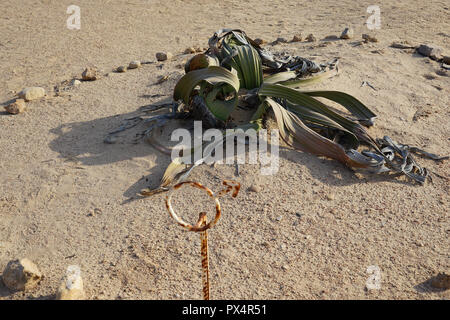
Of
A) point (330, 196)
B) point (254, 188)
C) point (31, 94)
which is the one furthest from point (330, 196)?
point (31, 94)

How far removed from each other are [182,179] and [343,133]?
1.13m

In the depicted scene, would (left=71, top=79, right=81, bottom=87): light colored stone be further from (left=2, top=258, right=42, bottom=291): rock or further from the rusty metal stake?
the rusty metal stake

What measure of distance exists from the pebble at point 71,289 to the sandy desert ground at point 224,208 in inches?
2.4

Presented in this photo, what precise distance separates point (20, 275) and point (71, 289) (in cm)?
26

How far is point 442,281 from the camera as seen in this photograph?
6.89 feet

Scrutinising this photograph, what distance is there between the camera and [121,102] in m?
3.64

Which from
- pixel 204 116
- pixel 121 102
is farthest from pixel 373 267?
pixel 121 102

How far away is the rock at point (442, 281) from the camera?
2098 millimetres

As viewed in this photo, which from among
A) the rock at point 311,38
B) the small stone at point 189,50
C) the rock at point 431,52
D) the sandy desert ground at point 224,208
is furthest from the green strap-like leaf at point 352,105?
the rock at point 311,38

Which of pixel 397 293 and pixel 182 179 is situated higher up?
pixel 182 179

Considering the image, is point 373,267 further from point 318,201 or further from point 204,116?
point 204,116

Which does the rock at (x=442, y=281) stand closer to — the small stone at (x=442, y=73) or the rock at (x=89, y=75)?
the small stone at (x=442, y=73)

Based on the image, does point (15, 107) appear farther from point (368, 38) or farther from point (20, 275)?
point (368, 38)

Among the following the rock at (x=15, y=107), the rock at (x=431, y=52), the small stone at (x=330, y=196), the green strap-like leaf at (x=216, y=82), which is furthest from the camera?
the rock at (x=431, y=52)
